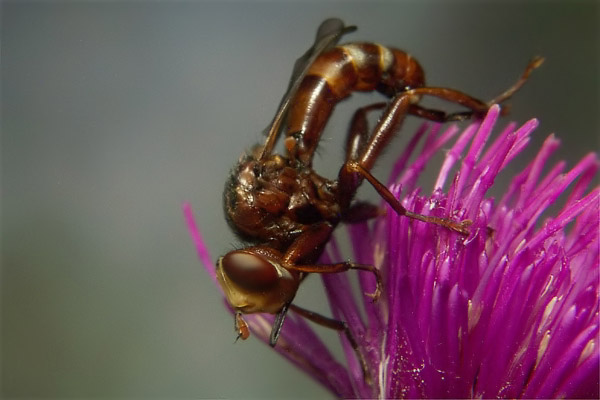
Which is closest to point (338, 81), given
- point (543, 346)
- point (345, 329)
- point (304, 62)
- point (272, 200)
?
point (304, 62)

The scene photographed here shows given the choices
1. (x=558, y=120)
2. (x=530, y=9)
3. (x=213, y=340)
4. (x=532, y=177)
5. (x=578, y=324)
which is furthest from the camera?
(x=530, y=9)

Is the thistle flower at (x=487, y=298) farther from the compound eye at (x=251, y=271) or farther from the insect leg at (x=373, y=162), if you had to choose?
the compound eye at (x=251, y=271)

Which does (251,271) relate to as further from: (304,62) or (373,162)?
(304,62)

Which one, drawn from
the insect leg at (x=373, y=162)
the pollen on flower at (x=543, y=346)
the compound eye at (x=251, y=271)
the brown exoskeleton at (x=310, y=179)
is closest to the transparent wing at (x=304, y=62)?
the brown exoskeleton at (x=310, y=179)

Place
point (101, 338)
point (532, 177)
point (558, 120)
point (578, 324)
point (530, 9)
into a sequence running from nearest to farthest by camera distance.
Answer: point (578, 324)
point (532, 177)
point (101, 338)
point (558, 120)
point (530, 9)

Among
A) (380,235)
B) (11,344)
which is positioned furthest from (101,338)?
(380,235)

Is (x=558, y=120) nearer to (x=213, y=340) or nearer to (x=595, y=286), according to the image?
(x=213, y=340)

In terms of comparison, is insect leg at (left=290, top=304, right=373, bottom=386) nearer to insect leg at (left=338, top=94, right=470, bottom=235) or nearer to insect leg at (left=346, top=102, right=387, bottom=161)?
insect leg at (left=338, top=94, right=470, bottom=235)
